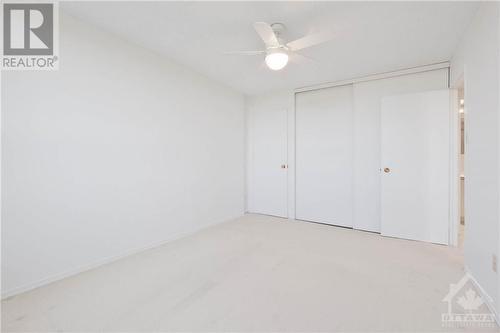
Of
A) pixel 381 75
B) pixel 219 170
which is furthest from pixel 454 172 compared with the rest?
pixel 219 170

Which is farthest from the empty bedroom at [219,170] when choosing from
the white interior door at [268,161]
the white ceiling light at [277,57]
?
the white interior door at [268,161]

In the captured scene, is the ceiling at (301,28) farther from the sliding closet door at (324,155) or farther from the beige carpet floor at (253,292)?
the beige carpet floor at (253,292)

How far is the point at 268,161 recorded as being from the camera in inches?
176

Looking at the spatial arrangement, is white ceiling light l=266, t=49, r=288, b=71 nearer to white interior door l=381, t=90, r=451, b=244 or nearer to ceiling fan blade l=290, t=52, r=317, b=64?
ceiling fan blade l=290, t=52, r=317, b=64

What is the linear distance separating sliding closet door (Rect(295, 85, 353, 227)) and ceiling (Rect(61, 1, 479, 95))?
31.6 inches

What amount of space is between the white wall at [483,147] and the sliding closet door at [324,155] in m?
1.67

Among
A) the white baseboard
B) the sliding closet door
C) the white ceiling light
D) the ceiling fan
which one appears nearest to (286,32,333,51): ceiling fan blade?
the ceiling fan

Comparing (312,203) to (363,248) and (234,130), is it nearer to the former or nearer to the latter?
(363,248)

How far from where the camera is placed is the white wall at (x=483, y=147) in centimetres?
159

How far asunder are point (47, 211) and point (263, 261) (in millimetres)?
2079

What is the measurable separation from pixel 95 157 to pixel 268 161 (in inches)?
115

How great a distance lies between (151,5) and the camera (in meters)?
1.93

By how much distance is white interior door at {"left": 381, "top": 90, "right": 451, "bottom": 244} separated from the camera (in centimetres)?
291

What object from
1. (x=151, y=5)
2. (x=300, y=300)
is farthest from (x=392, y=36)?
(x=300, y=300)
